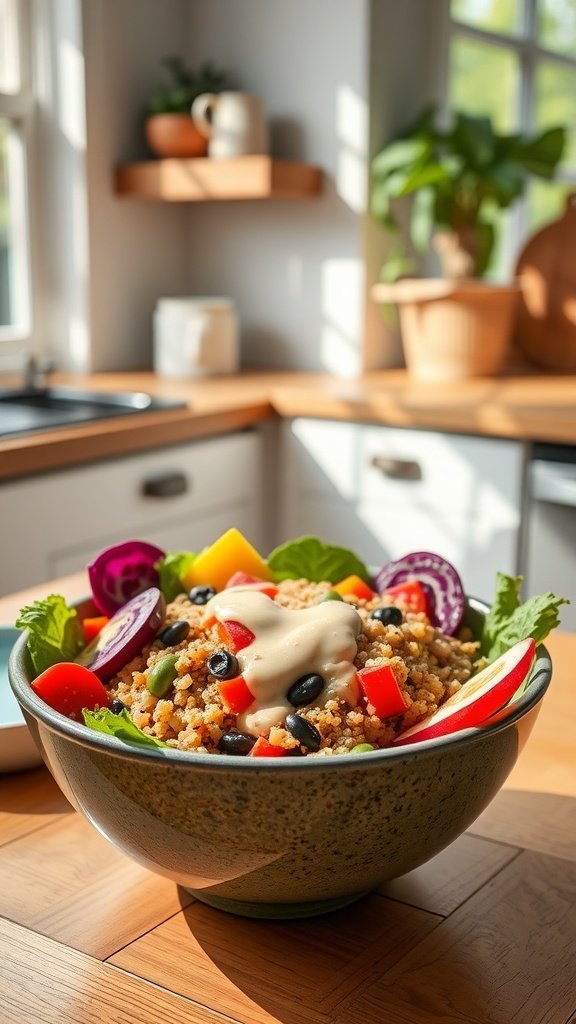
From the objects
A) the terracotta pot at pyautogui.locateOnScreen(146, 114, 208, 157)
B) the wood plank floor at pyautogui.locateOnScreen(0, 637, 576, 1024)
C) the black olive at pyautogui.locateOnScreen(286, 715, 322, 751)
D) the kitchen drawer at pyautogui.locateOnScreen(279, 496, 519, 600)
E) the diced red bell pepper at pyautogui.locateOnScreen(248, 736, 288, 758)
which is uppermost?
the terracotta pot at pyautogui.locateOnScreen(146, 114, 208, 157)

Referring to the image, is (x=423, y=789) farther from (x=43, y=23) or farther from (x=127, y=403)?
(x=43, y=23)

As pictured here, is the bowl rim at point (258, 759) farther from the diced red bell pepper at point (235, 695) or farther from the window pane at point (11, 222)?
the window pane at point (11, 222)

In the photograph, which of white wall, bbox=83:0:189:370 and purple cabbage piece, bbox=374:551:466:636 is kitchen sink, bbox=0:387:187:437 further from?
purple cabbage piece, bbox=374:551:466:636

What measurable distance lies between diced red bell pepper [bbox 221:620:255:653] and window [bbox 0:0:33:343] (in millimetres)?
2234

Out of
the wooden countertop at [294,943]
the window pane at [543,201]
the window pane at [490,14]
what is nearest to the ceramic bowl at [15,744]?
the wooden countertop at [294,943]

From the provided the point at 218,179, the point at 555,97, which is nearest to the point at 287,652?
the point at 218,179

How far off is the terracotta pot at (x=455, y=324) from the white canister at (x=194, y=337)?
1.30 feet

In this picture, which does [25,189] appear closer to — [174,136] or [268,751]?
[174,136]

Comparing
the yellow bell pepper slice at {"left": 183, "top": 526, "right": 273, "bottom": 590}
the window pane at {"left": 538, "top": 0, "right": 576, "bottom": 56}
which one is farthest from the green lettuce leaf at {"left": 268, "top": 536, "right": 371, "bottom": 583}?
the window pane at {"left": 538, "top": 0, "right": 576, "bottom": 56}

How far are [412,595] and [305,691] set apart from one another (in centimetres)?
21

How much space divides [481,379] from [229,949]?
2.18 meters

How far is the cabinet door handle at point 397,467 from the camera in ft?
7.62

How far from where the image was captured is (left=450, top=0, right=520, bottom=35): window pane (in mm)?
3002

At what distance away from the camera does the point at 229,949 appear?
0.62 m
